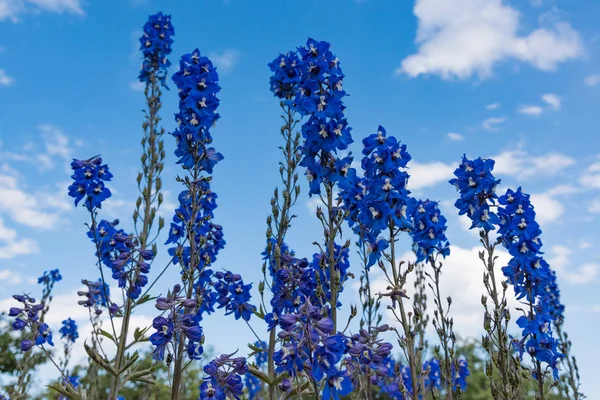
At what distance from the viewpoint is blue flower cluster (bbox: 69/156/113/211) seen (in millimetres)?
5191

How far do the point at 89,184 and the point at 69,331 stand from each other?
5.45 metres

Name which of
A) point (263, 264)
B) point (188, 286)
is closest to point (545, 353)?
point (263, 264)

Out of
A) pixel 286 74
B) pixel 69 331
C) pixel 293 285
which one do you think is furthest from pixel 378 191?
pixel 69 331

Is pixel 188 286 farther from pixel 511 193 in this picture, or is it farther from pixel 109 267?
pixel 511 193

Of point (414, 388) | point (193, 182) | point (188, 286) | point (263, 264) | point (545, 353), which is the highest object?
point (193, 182)

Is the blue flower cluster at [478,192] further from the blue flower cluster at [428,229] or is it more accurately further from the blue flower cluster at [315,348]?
the blue flower cluster at [315,348]

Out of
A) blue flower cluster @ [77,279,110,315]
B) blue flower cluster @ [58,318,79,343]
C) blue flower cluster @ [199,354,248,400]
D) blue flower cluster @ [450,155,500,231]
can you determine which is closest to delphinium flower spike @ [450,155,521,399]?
blue flower cluster @ [450,155,500,231]

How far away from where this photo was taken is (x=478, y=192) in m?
5.15

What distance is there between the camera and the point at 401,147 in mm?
4453

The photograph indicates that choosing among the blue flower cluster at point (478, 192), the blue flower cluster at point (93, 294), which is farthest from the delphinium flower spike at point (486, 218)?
A: the blue flower cluster at point (93, 294)

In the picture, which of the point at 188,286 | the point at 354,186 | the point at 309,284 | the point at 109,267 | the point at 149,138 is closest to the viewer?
the point at 188,286

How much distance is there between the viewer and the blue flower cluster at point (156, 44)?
26.6 ft

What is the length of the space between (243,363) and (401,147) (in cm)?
218

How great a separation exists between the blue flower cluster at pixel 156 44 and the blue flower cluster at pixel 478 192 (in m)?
5.00
